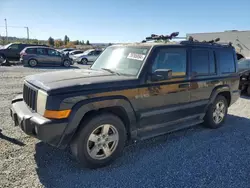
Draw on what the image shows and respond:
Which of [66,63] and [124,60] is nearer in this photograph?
[124,60]

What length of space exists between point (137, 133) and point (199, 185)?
124 cm

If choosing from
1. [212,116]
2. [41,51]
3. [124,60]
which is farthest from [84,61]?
[124,60]

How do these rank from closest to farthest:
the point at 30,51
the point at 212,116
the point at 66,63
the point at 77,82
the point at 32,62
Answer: the point at 77,82 → the point at 212,116 → the point at 30,51 → the point at 32,62 → the point at 66,63

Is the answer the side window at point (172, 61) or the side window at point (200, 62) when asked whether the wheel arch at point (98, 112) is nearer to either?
the side window at point (172, 61)

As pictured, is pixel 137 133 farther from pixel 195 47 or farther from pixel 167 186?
pixel 195 47

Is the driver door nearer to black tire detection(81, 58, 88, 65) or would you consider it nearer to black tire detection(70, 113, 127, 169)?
black tire detection(70, 113, 127, 169)

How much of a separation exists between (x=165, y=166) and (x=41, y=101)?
213 cm

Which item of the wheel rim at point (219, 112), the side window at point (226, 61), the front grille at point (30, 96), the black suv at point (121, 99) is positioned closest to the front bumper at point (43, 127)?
the black suv at point (121, 99)

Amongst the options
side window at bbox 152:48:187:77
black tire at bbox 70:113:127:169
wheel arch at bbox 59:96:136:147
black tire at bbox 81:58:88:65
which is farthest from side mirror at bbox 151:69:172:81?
black tire at bbox 81:58:88:65

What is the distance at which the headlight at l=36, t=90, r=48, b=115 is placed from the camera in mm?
3078

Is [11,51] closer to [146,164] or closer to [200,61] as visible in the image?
[200,61]

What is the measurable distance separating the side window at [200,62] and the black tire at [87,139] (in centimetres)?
212

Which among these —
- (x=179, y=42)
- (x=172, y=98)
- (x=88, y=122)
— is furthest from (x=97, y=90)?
(x=179, y=42)

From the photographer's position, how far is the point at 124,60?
4.24m
